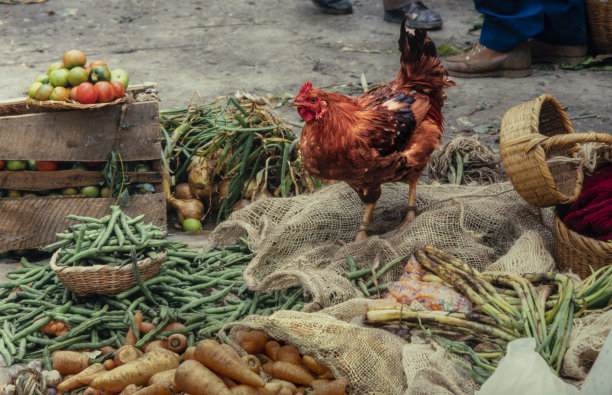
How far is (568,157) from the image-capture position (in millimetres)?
3826

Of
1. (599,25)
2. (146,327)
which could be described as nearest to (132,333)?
(146,327)

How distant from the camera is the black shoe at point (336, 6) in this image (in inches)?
346

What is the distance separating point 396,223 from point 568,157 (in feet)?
3.56

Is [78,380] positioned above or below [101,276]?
below

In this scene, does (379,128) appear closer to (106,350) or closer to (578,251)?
(578,251)

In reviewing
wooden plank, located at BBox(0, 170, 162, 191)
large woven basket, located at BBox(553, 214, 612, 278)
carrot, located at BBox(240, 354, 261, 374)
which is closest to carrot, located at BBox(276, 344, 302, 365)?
carrot, located at BBox(240, 354, 261, 374)

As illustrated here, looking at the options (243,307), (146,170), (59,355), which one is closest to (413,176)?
(243,307)

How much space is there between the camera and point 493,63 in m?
6.66

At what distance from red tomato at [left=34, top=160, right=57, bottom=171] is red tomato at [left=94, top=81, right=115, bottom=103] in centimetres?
54

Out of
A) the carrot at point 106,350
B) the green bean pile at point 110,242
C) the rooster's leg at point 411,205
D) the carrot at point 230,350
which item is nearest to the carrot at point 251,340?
the carrot at point 230,350

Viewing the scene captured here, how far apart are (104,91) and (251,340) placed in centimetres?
195

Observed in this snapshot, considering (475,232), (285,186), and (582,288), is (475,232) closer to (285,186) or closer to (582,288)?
(582,288)

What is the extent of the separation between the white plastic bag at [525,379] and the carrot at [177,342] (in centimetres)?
142

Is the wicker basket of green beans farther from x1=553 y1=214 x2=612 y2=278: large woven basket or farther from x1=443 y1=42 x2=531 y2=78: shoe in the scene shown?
x1=443 y1=42 x2=531 y2=78: shoe
